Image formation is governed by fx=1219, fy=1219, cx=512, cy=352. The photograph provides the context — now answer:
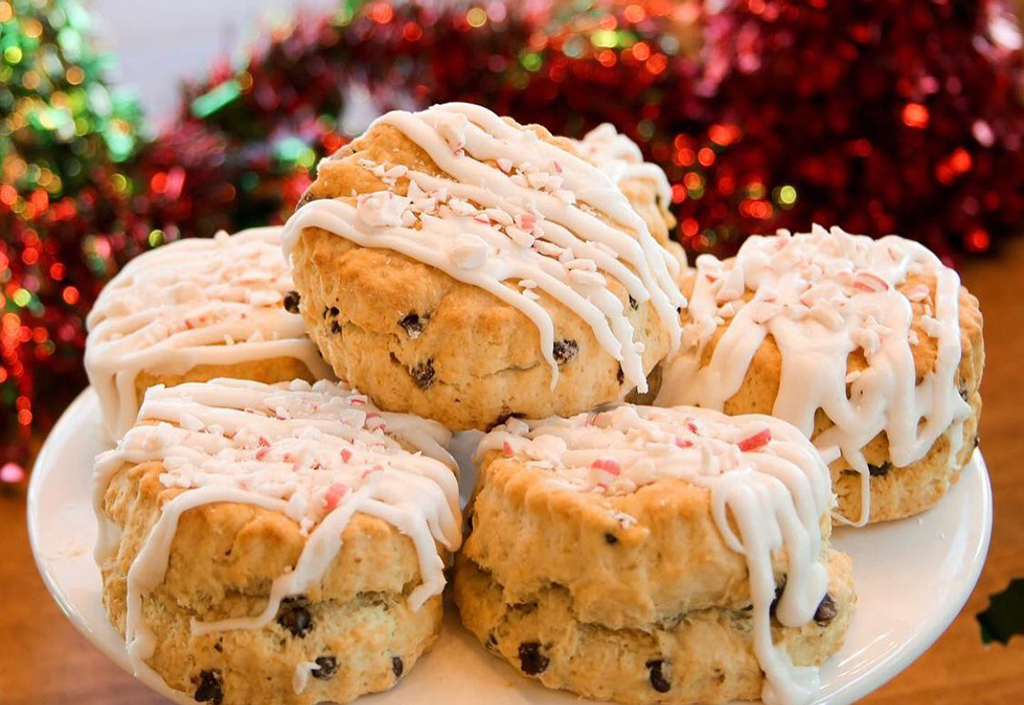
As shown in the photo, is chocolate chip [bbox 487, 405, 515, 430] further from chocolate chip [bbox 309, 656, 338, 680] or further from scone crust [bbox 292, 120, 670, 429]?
chocolate chip [bbox 309, 656, 338, 680]

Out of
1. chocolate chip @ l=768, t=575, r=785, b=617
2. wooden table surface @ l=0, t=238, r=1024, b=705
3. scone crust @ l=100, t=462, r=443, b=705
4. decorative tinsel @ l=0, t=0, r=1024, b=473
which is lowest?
wooden table surface @ l=0, t=238, r=1024, b=705

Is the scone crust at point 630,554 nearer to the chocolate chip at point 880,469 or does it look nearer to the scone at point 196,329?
the chocolate chip at point 880,469

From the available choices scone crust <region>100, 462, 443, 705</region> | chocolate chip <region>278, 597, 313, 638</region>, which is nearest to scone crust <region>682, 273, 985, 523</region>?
scone crust <region>100, 462, 443, 705</region>

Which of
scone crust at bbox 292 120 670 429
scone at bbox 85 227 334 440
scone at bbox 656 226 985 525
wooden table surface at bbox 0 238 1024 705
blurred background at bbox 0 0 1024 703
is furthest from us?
blurred background at bbox 0 0 1024 703

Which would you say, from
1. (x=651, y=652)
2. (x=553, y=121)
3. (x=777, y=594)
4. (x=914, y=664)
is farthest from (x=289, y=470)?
(x=553, y=121)

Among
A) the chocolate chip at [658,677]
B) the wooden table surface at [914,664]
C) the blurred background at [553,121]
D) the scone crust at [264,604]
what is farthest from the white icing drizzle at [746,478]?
the blurred background at [553,121]

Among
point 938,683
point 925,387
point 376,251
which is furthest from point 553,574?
point 938,683
